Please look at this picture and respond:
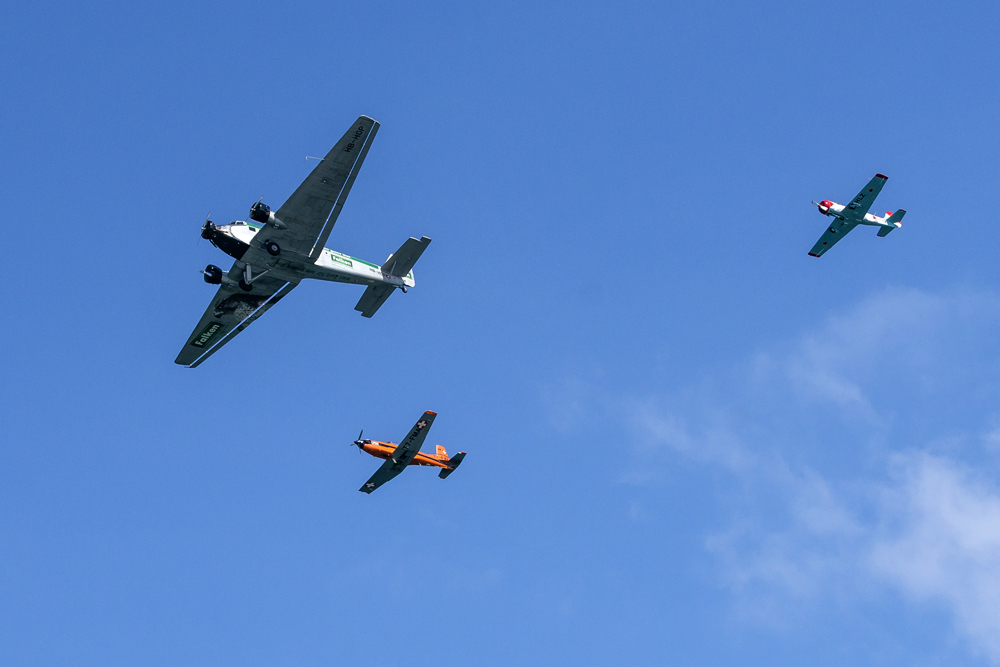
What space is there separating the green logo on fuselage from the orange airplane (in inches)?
609

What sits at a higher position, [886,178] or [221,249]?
[886,178]

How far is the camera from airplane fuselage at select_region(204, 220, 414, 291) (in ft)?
163

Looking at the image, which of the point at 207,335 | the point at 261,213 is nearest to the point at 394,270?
the point at 261,213

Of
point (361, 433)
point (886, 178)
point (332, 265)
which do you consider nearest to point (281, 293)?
point (332, 265)

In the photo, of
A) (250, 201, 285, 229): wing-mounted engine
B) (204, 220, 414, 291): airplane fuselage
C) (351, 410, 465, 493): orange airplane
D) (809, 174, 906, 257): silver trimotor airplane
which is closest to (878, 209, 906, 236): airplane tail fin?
(809, 174, 906, 257): silver trimotor airplane

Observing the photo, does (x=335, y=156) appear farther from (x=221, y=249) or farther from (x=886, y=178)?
(x=886, y=178)

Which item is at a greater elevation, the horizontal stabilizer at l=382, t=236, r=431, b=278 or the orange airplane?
the horizontal stabilizer at l=382, t=236, r=431, b=278

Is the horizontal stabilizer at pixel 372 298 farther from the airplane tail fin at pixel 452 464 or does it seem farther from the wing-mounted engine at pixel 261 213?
the airplane tail fin at pixel 452 464

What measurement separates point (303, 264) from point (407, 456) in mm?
21168

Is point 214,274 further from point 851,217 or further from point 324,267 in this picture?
point 851,217

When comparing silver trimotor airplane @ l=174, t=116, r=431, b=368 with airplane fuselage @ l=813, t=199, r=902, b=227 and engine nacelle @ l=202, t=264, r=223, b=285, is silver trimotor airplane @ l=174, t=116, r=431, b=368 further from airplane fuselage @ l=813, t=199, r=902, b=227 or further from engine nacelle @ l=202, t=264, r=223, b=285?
airplane fuselage @ l=813, t=199, r=902, b=227

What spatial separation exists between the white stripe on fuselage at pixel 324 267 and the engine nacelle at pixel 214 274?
3.32 metres

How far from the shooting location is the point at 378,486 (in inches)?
2734

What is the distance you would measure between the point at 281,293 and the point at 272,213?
778cm
